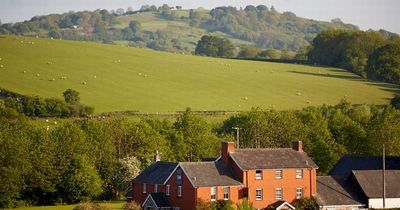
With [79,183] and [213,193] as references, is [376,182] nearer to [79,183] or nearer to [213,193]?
[213,193]

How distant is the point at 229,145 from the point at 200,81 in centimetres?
8241

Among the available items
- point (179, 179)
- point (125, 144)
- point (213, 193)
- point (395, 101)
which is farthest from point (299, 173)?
point (395, 101)

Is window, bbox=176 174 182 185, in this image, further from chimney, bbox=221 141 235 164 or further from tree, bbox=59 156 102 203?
tree, bbox=59 156 102 203

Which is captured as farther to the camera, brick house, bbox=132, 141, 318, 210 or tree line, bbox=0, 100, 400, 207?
tree line, bbox=0, 100, 400, 207

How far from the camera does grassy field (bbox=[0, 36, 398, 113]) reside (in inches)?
5650

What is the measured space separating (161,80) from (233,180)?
82406 mm

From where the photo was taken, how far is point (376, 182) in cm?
8469

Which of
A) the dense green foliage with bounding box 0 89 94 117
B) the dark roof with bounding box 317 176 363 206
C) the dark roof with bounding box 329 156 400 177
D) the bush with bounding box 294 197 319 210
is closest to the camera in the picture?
the bush with bounding box 294 197 319 210

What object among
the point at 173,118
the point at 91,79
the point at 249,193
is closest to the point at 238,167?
the point at 249,193

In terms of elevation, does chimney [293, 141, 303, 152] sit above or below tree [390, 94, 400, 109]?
above

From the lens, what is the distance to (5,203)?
9212cm

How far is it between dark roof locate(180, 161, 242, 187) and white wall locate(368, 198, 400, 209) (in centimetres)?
1299

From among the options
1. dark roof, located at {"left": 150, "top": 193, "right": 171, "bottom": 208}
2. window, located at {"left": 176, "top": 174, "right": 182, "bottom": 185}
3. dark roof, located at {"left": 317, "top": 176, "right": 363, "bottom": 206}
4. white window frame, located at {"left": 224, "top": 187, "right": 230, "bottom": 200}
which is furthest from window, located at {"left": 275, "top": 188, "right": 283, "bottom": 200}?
dark roof, located at {"left": 150, "top": 193, "right": 171, "bottom": 208}

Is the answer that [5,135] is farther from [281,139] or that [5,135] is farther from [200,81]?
[200,81]
